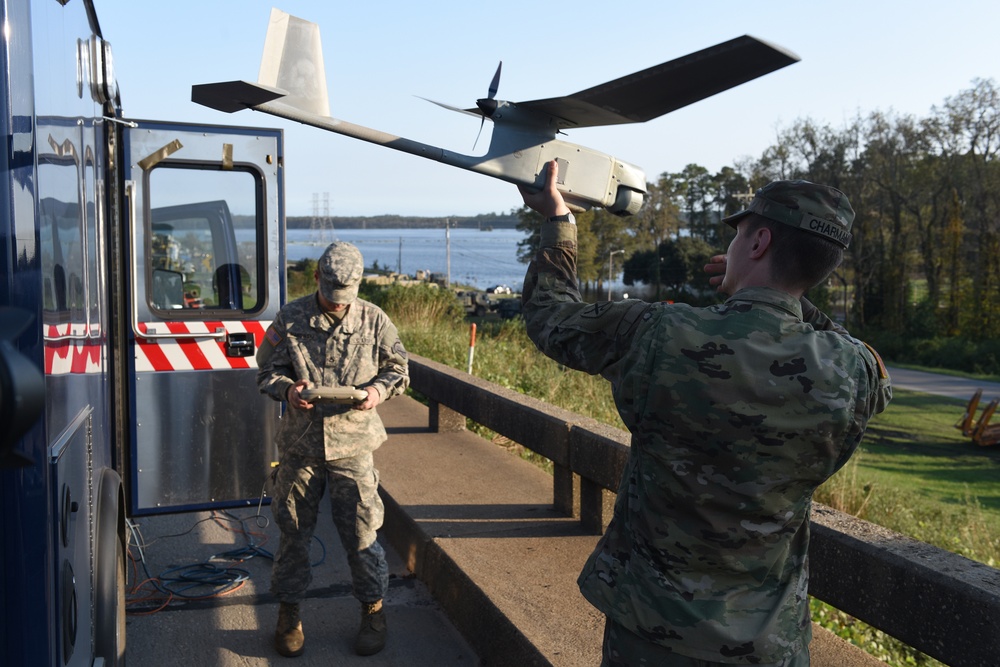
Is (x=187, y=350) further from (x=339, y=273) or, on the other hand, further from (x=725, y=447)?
(x=725, y=447)

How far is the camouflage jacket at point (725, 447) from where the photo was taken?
88.8 inches

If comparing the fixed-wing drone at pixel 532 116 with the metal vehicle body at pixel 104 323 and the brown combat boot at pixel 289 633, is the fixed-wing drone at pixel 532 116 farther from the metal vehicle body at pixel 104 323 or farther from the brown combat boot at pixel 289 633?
the brown combat boot at pixel 289 633

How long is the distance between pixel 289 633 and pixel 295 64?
10.2ft

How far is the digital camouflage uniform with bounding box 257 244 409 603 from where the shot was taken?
4828 mm

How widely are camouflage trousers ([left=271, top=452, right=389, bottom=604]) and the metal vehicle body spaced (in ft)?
2.82

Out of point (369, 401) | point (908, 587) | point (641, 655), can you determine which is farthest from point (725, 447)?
point (369, 401)

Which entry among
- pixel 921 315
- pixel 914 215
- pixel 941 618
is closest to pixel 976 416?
pixel 921 315

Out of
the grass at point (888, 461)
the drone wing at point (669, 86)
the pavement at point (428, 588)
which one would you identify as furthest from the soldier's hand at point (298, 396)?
the grass at point (888, 461)

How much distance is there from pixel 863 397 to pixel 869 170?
150ft

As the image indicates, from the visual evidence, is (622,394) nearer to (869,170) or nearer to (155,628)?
(155,628)

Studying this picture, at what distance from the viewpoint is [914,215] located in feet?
143

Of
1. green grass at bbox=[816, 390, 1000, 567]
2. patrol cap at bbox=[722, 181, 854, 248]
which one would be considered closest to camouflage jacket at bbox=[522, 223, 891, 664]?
patrol cap at bbox=[722, 181, 854, 248]

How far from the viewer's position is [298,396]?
469cm

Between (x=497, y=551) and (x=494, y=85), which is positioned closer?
(x=494, y=85)
